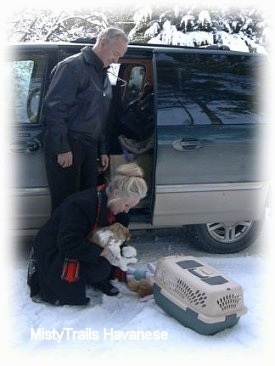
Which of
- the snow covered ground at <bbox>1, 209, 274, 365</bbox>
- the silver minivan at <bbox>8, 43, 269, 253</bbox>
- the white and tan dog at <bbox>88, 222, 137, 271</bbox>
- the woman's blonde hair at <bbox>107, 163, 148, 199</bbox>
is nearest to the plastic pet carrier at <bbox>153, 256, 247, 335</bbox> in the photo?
the snow covered ground at <bbox>1, 209, 274, 365</bbox>

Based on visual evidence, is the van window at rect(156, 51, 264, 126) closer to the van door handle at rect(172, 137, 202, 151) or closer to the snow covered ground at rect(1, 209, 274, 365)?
the van door handle at rect(172, 137, 202, 151)

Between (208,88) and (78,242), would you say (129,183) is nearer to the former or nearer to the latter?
(78,242)

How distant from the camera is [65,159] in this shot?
3266 mm

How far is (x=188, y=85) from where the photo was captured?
12.5 ft

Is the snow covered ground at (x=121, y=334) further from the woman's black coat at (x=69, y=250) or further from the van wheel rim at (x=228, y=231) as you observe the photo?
the van wheel rim at (x=228, y=231)

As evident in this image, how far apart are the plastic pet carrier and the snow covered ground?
68 millimetres

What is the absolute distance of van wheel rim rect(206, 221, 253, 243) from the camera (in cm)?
405

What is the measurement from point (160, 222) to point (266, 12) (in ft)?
17.6

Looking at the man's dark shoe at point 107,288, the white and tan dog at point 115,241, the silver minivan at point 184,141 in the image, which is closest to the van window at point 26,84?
the silver minivan at point 184,141

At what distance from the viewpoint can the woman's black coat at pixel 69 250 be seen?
2893 mm

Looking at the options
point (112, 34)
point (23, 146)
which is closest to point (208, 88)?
point (112, 34)

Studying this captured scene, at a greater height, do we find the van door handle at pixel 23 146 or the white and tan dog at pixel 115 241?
the van door handle at pixel 23 146

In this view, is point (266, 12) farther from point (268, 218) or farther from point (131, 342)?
point (131, 342)

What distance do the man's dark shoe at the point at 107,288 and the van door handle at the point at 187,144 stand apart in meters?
1.10
